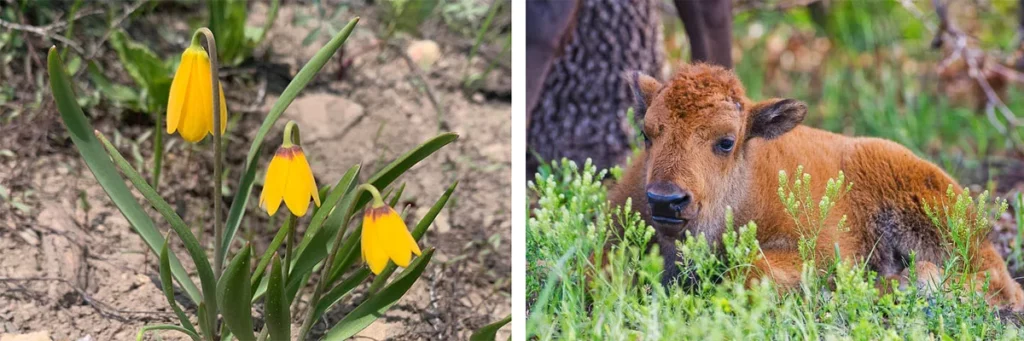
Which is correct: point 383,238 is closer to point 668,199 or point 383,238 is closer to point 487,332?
point 487,332

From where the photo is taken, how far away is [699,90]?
2.22 meters

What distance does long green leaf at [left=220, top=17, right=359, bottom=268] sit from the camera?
2.23m

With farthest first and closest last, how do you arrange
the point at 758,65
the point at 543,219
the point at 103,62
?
the point at 103,62, the point at 758,65, the point at 543,219

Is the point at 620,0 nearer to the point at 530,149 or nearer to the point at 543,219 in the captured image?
the point at 530,149

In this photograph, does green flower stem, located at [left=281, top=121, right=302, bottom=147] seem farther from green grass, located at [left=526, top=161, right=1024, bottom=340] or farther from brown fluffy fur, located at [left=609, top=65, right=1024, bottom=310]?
brown fluffy fur, located at [left=609, top=65, right=1024, bottom=310]

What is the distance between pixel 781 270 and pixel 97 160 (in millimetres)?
1644

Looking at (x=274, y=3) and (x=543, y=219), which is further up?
(x=274, y=3)

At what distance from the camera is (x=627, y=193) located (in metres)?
2.42

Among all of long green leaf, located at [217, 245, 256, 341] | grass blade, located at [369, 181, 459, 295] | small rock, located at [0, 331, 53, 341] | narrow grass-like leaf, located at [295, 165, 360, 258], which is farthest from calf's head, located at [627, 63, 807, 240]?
small rock, located at [0, 331, 53, 341]

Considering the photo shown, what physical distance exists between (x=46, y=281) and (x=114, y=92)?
2.78 ft

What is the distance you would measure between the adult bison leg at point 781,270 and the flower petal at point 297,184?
105cm

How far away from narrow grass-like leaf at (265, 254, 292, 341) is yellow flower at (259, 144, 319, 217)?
0.45ft

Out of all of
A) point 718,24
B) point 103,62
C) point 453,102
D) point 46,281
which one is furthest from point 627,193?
point 103,62

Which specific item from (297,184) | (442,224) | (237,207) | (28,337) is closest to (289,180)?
(297,184)
